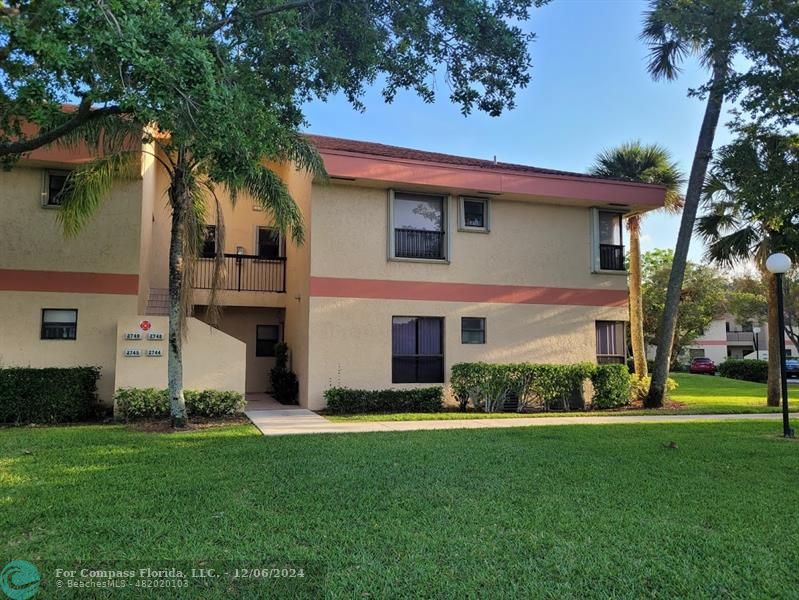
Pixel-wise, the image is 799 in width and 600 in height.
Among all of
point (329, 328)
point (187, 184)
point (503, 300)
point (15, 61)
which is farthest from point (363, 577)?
point (503, 300)

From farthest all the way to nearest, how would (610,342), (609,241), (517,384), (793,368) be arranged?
(793,368)
(609,241)
(610,342)
(517,384)

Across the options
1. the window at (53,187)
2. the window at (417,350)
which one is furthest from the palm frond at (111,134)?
the window at (417,350)

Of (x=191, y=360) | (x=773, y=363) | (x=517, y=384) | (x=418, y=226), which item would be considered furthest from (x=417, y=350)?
(x=773, y=363)

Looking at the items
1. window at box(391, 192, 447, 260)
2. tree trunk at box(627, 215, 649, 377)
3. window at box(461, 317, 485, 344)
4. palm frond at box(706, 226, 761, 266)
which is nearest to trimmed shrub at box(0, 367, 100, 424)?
window at box(391, 192, 447, 260)

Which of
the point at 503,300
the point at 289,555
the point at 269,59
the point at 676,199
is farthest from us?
the point at 676,199

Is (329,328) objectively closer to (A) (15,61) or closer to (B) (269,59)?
(B) (269,59)

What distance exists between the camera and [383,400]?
1342 centimetres

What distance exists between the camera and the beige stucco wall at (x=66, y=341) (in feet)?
40.1

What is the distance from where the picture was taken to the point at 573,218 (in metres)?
16.3

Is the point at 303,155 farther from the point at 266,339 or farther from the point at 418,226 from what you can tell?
the point at 266,339

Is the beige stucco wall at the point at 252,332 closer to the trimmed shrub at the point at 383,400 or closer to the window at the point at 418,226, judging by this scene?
the trimmed shrub at the point at 383,400

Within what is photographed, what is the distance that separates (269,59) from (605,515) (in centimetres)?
700

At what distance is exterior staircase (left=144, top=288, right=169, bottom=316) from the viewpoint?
47.9 ft

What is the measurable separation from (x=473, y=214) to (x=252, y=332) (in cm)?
787
